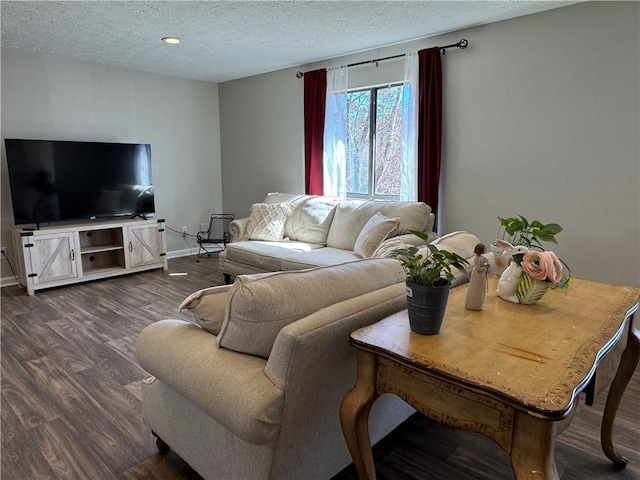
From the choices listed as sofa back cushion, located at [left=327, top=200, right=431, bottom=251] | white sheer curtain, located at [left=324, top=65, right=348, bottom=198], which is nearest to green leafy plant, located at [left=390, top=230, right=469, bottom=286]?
sofa back cushion, located at [left=327, top=200, right=431, bottom=251]

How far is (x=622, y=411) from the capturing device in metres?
2.19

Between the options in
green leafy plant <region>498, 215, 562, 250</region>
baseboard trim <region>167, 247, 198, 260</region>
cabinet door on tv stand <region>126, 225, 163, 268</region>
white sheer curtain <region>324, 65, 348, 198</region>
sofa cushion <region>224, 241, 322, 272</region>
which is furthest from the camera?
baseboard trim <region>167, 247, 198, 260</region>

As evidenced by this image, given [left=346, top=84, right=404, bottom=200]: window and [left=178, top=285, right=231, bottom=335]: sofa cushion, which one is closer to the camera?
[left=178, top=285, right=231, bottom=335]: sofa cushion

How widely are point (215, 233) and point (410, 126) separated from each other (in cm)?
314

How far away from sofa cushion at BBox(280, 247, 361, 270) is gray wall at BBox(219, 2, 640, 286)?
1031 mm

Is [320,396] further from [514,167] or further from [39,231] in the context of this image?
[39,231]

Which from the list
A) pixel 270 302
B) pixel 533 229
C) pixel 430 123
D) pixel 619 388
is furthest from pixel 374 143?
pixel 270 302

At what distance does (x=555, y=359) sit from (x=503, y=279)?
0.54 m

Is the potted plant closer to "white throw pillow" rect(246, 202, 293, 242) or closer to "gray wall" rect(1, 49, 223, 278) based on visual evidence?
"white throw pillow" rect(246, 202, 293, 242)

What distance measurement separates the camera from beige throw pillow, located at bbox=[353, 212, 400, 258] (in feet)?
11.1

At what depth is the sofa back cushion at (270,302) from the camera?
4.10ft

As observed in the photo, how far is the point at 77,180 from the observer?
4.46m

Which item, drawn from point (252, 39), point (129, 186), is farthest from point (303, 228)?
point (129, 186)

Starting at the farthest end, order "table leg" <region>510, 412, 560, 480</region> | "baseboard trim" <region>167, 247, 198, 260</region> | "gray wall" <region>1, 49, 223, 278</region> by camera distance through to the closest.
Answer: "baseboard trim" <region>167, 247, 198, 260</region>, "gray wall" <region>1, 49, 223, 278</region>, "table leg" <region>510, 412, 560, 480</region>
